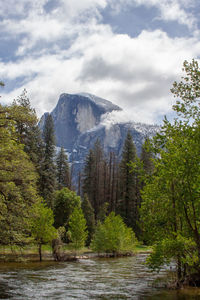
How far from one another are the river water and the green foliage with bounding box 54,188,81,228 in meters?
17.5

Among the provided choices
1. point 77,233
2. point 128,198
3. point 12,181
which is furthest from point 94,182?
point 12,181

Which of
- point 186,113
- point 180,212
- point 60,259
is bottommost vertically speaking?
point 60,259

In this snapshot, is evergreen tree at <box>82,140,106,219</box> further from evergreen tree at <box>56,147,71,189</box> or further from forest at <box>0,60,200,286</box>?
forest at <box>0,60,200,286</box>

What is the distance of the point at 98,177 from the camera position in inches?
2645

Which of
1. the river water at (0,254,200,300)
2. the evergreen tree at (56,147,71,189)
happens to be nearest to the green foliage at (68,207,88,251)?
the river water at (0,254,200,300)

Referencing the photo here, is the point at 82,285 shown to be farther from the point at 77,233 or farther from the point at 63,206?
the point at 63,206

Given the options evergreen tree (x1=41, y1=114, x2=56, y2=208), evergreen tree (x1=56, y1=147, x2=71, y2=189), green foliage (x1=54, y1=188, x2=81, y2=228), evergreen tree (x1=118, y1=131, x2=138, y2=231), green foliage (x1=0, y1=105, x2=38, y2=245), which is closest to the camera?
green foliage (x1=0, y1=105, x2=38, y2=245)

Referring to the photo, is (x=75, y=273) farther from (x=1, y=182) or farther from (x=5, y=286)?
(x=1, y=182)

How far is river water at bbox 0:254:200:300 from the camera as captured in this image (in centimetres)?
1415

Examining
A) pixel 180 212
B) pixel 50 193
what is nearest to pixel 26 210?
pixel 180 212

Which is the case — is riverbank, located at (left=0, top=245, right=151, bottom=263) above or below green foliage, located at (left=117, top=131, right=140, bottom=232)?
below

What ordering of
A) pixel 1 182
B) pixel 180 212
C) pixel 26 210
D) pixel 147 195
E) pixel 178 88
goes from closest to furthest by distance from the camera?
1. pixel 178 88
2. pixel 180 212
3. pixel 147 195
4. pixel 1 182
5. pixel 26 210

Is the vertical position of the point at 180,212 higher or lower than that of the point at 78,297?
higher

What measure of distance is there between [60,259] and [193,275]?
56.3 ft
